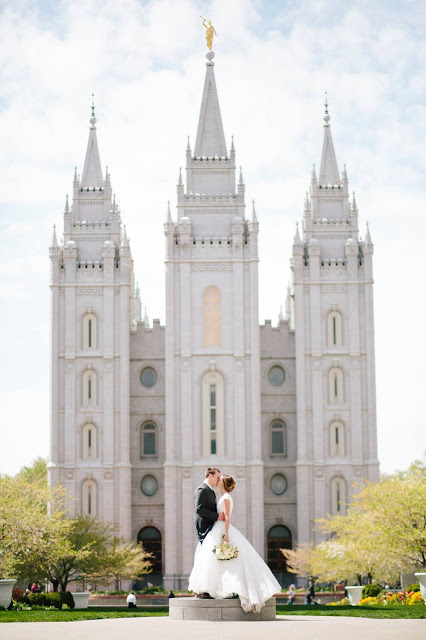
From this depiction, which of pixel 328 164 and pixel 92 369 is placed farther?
pixel 328 164

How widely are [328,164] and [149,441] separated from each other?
736 inches

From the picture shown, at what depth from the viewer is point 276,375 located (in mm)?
63688

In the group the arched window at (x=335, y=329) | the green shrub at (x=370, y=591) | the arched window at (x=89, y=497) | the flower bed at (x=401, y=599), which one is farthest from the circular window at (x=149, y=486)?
the flower bed at (x=401, y=599)

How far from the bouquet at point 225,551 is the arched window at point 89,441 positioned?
41938mm

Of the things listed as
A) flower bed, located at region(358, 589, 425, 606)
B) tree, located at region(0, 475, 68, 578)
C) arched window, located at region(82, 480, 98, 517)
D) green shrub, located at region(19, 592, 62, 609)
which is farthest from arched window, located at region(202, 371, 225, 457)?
green shrub, located at region(19, 592, 62, 609)

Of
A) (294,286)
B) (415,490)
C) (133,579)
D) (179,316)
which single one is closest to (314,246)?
(294,286)

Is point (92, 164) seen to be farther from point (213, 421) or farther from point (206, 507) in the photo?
point (206, 507)

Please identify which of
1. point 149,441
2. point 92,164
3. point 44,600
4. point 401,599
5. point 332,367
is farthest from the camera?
point 92,164

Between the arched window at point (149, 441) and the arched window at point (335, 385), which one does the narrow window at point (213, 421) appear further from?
the arched window at point (335, 385)

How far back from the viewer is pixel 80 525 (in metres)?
52.0

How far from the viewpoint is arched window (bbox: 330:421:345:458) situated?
2403 inches

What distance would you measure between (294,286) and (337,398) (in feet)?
21.3

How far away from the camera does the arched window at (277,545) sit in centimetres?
6125

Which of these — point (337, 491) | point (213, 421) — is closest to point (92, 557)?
point (213, 421)
